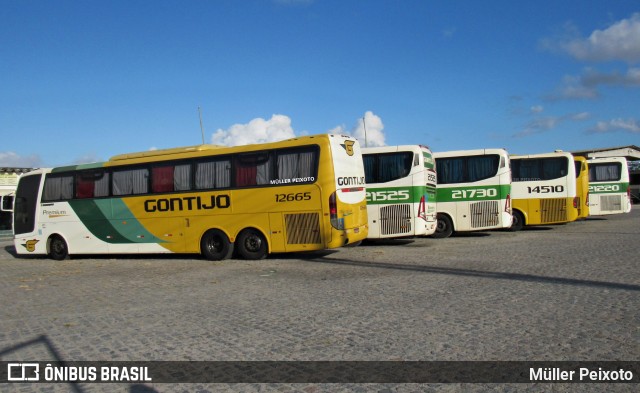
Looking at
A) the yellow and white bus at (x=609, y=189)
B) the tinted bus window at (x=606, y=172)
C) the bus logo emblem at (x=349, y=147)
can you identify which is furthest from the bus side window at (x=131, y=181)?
the tinted bus window at (x=606, y=172)

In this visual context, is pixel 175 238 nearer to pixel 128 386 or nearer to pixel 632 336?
pixel 128 386

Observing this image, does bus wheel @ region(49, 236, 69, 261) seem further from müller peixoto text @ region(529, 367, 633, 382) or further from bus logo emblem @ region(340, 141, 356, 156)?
müller peixoto text @ region(529, 367, 633, 382)

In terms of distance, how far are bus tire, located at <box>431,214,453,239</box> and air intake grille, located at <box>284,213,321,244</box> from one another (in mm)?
6845

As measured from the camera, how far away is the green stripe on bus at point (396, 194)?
51.6 feet

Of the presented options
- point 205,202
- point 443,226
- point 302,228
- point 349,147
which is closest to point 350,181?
point 349,147

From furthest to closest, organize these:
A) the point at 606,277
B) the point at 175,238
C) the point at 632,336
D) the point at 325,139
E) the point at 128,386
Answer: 1. the point at 175,238
2. the point at 325,139
3. the point at 606,277
4. the point at 632,336
5. the point at 128,386

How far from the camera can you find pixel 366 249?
15.6 m

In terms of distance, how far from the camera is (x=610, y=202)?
24.9 m

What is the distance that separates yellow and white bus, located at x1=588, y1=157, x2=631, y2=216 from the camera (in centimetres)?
2484

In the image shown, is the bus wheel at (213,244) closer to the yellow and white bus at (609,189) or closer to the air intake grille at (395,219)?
the air intake grille at (395,219)

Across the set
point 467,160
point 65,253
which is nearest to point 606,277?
point 467,160

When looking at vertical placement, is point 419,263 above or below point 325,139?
below

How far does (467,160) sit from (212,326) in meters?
13.6

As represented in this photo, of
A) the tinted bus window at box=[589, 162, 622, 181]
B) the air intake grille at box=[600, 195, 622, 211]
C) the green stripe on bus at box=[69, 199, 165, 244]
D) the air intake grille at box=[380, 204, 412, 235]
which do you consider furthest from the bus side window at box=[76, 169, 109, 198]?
the air intake grille at box=[600, 195, 622, 211]
